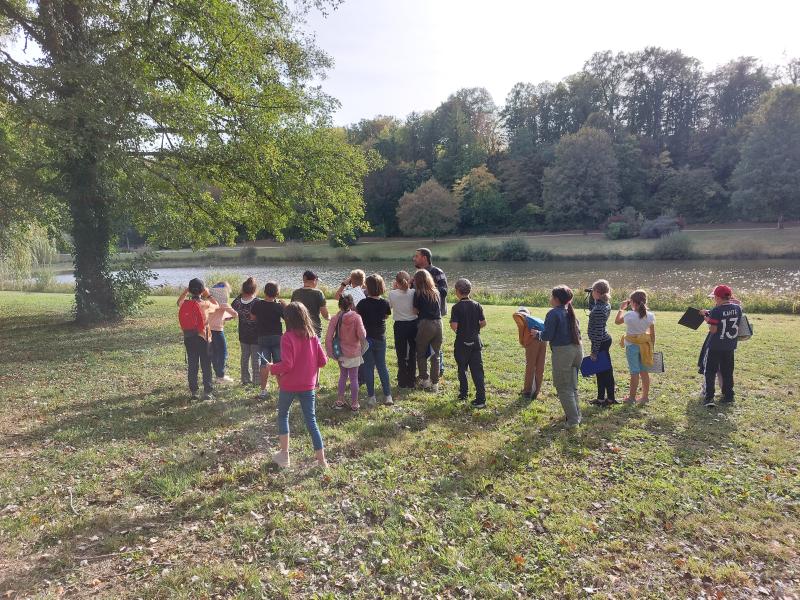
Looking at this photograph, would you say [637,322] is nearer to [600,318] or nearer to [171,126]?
[600,318]

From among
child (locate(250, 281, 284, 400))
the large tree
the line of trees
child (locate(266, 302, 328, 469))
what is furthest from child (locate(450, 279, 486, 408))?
the line of trees

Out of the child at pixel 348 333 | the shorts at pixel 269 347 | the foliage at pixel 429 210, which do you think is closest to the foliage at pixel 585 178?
the foliage at pixel 429 210

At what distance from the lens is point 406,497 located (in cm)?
498

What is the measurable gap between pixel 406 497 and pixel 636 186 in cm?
6738

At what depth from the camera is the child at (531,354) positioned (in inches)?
299

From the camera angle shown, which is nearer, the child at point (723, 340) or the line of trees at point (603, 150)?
the child at point (723, 340)

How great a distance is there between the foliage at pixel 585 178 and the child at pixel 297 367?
60.4 metres

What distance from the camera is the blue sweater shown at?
258 inches

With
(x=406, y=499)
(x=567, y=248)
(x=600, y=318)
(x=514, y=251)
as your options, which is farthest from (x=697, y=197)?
(x=406, y=499)

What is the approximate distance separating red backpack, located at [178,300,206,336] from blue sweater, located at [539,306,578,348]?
5.19 m

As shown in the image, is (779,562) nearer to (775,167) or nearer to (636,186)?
(775,167)

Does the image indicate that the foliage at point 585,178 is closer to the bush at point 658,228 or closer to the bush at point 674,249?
the bush at point 658,228

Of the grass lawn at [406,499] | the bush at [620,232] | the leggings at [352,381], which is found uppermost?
the bush at [620,232]

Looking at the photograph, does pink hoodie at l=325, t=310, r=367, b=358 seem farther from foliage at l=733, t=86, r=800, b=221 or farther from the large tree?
foliage at l=733, t=86, r=800, b=221
